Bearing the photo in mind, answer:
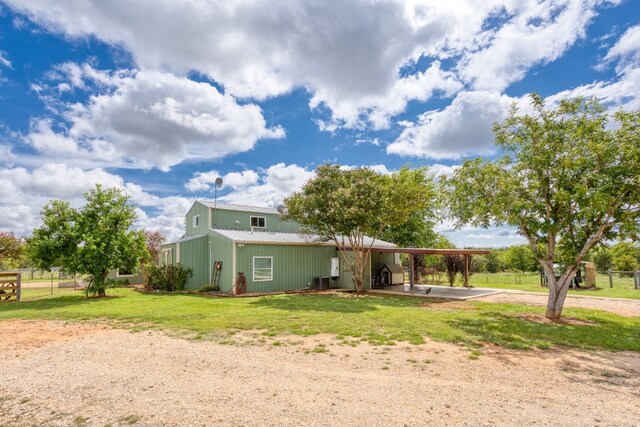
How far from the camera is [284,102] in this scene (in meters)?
17.1

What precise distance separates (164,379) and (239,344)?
6.68 feet

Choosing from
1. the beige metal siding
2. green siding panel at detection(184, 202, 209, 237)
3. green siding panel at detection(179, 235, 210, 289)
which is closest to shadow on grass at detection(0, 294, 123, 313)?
green siding panel at detection(179, 235, 210, 289)

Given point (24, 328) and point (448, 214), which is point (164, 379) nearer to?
point (24, 328)

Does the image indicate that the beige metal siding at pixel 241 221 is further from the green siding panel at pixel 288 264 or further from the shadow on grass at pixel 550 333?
the shadow on grass at pixel 550 333

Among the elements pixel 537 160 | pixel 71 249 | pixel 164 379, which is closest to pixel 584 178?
pixel 537 160

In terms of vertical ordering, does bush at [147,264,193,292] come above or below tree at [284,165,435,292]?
below

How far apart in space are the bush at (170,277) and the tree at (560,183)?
14.5 meters

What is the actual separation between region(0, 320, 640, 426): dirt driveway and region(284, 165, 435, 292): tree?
29.6 ft

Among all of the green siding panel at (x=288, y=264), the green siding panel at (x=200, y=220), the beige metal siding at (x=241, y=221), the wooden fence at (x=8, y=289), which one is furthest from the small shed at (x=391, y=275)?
the wooden fence at (x=8, y=289)

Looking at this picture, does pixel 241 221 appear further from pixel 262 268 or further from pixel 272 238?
pixel 262 268

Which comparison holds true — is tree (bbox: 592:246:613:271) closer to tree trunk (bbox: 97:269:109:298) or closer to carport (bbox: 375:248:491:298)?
carport (bbox: 375:248:491:298)

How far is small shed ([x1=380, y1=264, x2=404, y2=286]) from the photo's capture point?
67.4 ft

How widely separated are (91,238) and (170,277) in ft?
15.9

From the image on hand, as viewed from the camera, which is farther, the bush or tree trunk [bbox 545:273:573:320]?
the bush
